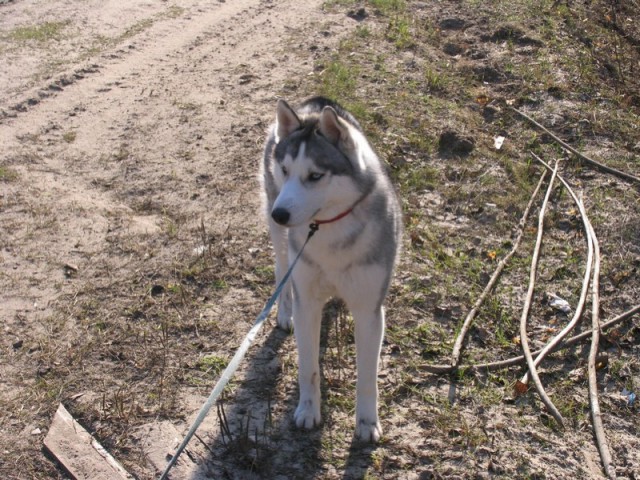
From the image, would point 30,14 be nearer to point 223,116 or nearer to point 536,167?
point 223,116

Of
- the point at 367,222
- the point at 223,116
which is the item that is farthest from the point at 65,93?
the point at 367,222

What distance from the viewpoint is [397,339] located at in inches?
207

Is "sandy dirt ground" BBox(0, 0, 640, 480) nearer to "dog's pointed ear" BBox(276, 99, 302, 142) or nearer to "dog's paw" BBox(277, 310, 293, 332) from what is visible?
"dog's paw" BBox(277, 310, 293, 332)

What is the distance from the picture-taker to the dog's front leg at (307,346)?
13.7 feet

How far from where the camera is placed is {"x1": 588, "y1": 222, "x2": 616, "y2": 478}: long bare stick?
4.29 meters

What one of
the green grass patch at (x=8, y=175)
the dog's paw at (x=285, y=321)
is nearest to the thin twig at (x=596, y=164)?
the dog's paw at (x=285, y=321)

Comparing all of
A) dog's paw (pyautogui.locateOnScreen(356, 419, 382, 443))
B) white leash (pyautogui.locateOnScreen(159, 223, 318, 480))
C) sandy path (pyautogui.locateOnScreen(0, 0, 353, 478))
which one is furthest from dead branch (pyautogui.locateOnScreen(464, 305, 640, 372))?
sandy path (pyautogui.locateOnScreen(0, 0, 353, 478))

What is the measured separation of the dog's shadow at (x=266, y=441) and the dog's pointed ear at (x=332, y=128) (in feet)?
5.36

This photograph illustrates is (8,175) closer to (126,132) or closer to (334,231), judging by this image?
(126,132)

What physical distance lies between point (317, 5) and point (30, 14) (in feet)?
13.7

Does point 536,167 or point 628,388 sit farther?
point 536,167

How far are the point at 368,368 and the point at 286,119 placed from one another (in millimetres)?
1486

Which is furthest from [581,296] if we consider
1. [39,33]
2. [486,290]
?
[39,33]

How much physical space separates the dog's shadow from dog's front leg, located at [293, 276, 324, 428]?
0.10 meters
